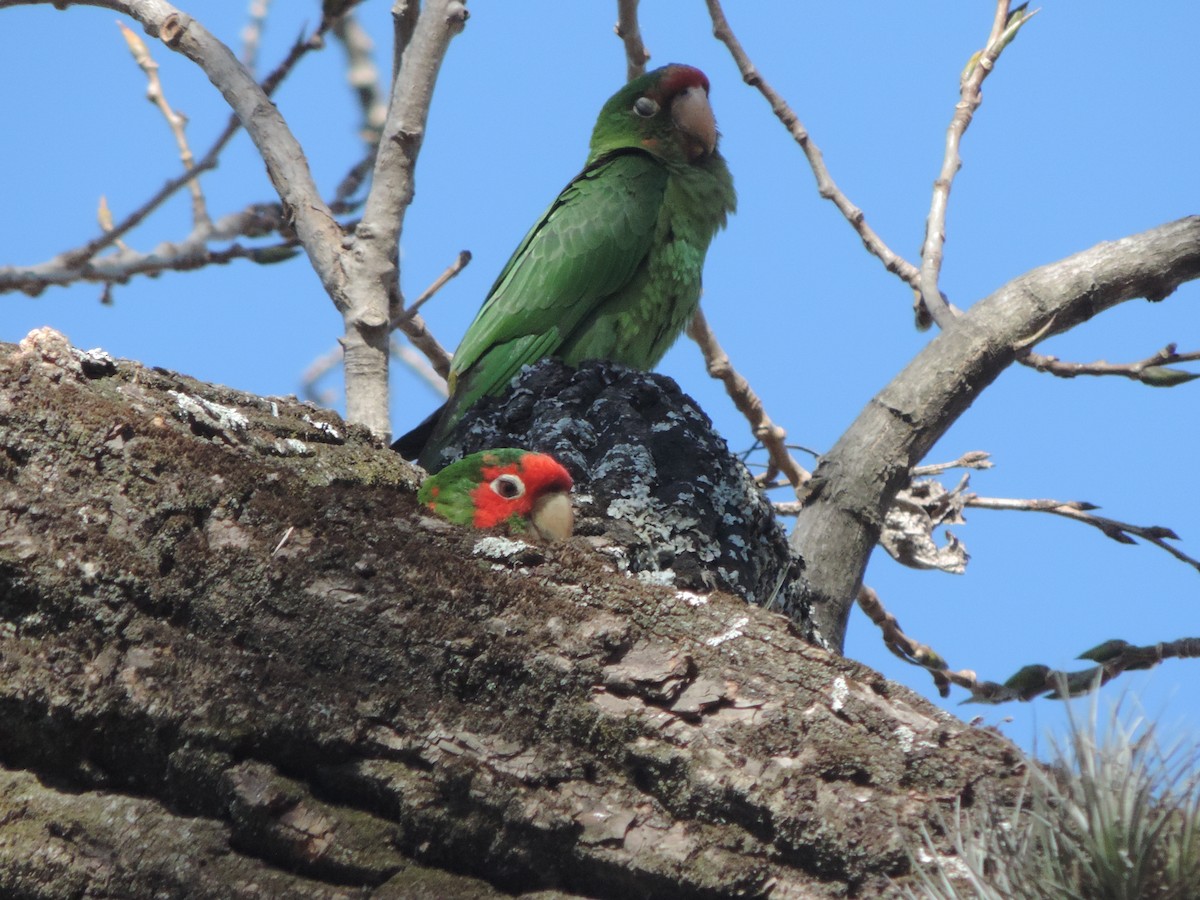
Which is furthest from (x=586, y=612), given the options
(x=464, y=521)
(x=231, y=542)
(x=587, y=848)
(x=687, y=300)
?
(x=687, y=300)

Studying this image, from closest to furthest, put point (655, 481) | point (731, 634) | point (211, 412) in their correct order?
point (731, 634), point (211, 412), point (655, 481)

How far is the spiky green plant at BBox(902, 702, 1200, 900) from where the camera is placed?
1441mm

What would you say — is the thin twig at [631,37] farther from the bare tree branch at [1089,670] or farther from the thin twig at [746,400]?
the bare tree branch at [1089,670]

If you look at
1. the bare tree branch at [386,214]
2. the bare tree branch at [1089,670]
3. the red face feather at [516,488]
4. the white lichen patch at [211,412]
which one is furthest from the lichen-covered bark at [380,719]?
the bare tree branch at [386,214]

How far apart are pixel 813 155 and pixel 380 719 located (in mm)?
3425

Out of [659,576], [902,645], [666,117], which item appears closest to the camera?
[659,576]

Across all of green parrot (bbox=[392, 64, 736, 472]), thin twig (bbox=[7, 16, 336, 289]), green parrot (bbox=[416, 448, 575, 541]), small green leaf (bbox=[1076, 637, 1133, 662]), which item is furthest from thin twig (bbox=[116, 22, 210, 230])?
small green leaf (bbox=[1076, 637, 1133, 662])

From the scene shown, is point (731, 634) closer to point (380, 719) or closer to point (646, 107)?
point (380, 719)

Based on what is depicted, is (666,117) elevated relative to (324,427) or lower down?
elevated

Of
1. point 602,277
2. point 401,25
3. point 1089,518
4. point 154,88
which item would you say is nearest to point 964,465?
point 1089,518

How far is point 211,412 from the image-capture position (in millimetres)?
2381

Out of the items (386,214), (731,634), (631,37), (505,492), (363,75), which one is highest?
(631,37)

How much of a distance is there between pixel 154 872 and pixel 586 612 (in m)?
0.74

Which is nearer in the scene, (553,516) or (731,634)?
(731,634)
